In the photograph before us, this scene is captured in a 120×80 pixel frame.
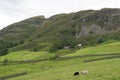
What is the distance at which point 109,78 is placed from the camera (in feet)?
117

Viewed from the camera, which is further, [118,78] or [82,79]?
[82,79]

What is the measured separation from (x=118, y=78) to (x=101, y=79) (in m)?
2.35

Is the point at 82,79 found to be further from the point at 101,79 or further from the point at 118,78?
the point at 118,78

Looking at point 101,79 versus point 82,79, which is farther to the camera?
point 82,79

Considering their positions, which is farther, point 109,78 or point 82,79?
point 82,79

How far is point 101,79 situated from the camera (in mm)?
35656

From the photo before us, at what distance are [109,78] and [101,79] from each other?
0.99m

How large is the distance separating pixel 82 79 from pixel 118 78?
19.1ft

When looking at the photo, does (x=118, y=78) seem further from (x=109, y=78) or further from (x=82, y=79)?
(x=82, y=79)

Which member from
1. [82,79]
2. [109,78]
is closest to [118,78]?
[109,78]

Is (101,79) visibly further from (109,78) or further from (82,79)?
(82,79)

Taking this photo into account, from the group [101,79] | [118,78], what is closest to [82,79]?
[101,79]
